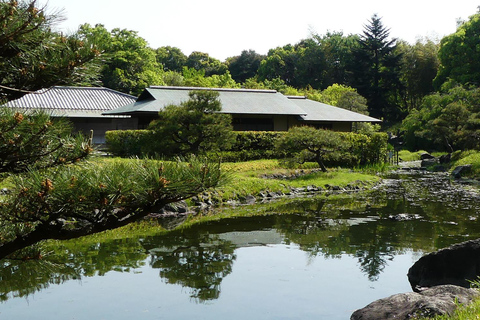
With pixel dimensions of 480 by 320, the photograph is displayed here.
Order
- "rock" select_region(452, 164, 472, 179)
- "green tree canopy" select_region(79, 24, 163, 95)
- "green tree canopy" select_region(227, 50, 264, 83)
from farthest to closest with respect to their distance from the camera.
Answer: "green tree canopy" select_region(227, 50, 264, 83), "green tree canopy" select_region(79, 24, 163, 95), "rock" select_region(452, 164, 472, 179)

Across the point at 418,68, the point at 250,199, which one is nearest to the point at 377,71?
the point at 418,68

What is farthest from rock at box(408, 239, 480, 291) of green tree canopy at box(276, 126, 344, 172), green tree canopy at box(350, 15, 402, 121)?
green tree canopy at box(350, 15, 402, 121)

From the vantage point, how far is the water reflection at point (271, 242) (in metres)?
7.84

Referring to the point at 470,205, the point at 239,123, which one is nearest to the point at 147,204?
the point at 470,205

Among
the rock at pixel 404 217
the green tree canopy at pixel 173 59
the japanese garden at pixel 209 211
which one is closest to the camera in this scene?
the japanese garden at pixel 209 211

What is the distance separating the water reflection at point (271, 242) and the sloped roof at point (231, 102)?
498 inches

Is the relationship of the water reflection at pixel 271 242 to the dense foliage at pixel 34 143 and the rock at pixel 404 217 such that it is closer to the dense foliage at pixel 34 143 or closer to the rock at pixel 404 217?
the rock at pixel 404 217

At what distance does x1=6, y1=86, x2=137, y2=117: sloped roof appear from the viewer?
30453 millimetres

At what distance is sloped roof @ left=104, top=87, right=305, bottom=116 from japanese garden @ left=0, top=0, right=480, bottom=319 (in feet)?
0.60

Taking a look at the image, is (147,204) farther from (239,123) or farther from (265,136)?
(239,123)

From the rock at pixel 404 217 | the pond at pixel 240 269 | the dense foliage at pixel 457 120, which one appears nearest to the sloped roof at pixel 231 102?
the dense foliage at pixel 457 120

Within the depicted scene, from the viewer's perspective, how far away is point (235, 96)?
29.9 m

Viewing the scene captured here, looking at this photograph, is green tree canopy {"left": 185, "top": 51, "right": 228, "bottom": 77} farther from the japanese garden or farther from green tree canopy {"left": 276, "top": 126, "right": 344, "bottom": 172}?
green tree canopy {"left": 276, "top": 126, "right": 344, "bottom": 172}

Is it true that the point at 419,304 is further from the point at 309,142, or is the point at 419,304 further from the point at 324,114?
the point at 324,114
